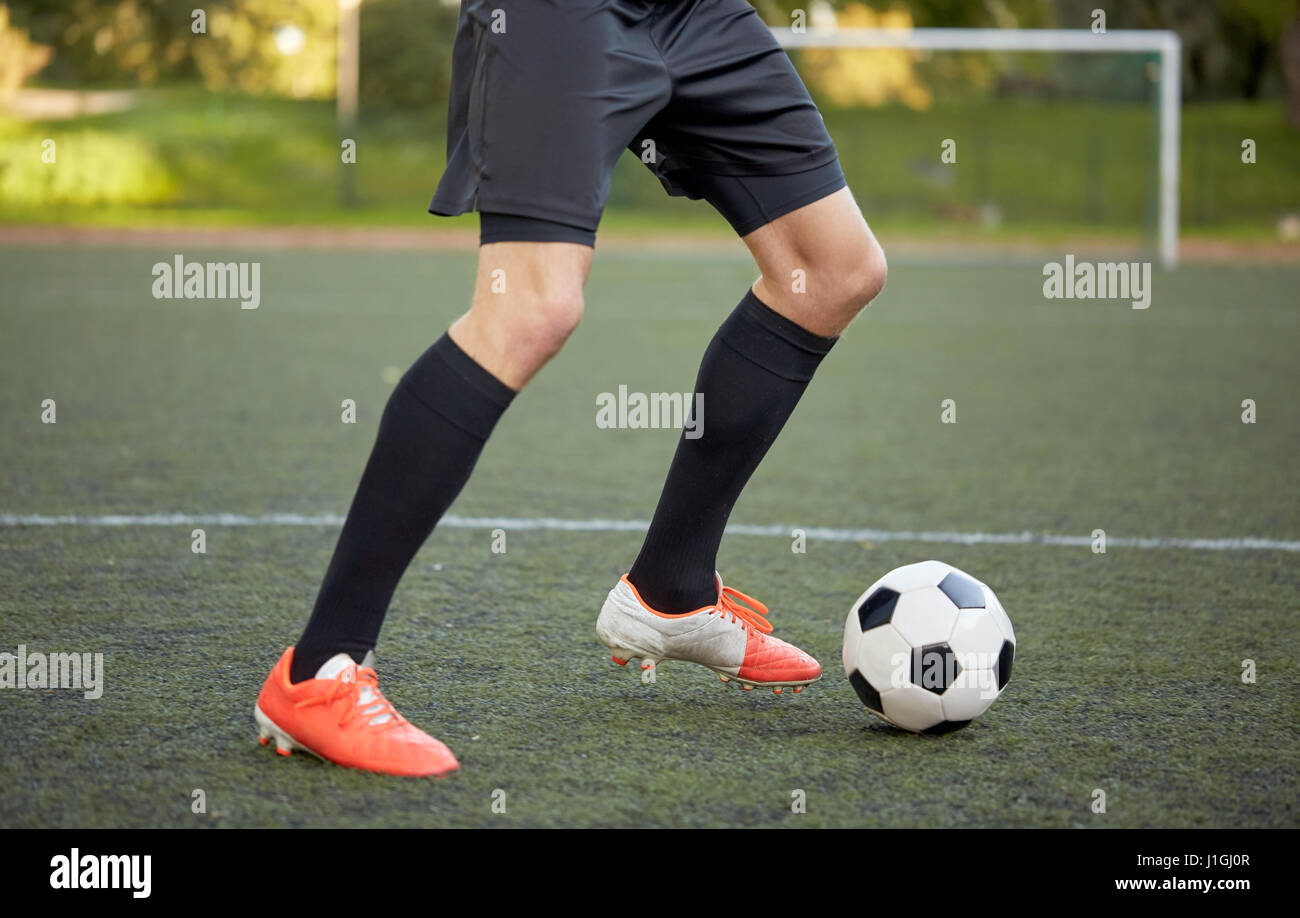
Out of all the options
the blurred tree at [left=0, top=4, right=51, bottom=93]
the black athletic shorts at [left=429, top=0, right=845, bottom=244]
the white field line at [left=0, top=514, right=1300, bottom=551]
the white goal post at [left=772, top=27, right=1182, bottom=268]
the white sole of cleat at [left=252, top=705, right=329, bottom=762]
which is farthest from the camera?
the blurred tree at [left=0, top=4, right=51, bottom=93]

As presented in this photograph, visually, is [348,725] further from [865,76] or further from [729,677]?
[865,76]

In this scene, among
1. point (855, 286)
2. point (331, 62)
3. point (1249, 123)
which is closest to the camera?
point (855, 286)

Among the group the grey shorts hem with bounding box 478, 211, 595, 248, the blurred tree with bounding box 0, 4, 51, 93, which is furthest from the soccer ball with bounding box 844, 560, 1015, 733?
the blurred tree with bounding box 0, 4, 51, 93

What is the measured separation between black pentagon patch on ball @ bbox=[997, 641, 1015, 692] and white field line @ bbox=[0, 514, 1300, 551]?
52.8 inches

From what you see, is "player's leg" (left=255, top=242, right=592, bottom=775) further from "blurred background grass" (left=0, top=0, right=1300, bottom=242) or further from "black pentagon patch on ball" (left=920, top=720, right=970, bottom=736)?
"blurred background grass" (left=0, top=0, right=1300, bottom=242)

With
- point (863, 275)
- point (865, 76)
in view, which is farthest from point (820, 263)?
point (865, 76)

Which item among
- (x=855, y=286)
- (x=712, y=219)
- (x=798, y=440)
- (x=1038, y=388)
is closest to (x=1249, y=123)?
(x=712, y=219)

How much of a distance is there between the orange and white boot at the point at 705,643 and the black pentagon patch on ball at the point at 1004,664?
32cm

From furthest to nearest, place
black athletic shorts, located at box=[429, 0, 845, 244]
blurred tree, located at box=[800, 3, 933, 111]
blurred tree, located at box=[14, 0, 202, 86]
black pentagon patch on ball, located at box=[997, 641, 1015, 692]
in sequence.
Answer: blurred tree, located at box=[14, 0, 202, 86] → blurred tree, located at box=[800, 3, 933, 111] → black pentagon patch on ball, located at box=[997, 641, 1015, 692] → black athletic shorts, located at box=[429, 0, 845, 244]

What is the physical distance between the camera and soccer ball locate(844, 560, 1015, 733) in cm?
225

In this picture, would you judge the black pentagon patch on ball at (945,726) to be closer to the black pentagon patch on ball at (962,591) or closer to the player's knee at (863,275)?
the black pentagon patch on ball at (962,591)
